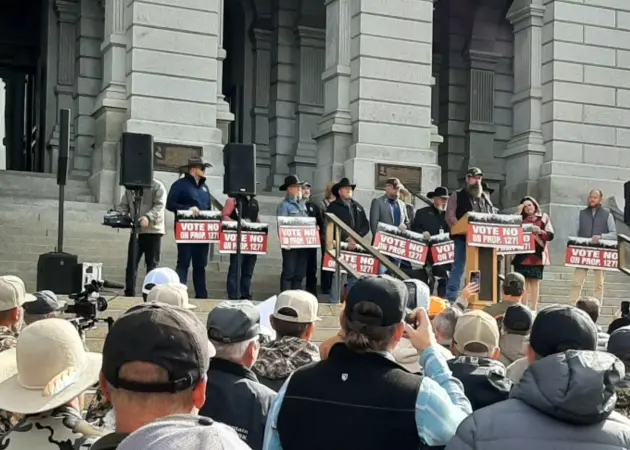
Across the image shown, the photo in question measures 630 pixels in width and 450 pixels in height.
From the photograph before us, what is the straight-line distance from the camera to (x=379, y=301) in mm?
4082

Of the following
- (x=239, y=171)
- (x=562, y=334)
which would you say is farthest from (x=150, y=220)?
(x=562, y=334)

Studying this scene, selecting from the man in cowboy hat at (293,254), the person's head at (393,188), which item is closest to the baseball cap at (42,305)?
the man in cowboy hat at (293,254)

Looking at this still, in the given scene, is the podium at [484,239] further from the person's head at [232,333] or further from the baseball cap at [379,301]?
the baseball cap at [379,301]

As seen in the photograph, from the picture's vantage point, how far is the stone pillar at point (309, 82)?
2609 cm

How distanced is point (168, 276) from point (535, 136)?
49.9 ft

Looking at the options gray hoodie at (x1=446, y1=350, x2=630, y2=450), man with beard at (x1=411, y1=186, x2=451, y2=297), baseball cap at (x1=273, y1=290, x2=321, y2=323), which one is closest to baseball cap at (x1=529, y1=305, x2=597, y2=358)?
gray hoodie at (x1=446, y1=350, x2=630, y2=450)

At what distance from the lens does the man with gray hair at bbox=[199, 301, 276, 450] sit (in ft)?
15.0

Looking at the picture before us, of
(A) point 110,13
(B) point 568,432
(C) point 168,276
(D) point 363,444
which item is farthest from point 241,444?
(A) point 110,13

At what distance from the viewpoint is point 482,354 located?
5.34 metres

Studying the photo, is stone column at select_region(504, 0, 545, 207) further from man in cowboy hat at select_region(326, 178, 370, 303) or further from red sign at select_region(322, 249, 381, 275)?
red sign at select_region(322, 249, 381, 275)

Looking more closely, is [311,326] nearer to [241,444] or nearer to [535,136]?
[241,444]

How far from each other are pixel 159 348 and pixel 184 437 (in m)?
0.48

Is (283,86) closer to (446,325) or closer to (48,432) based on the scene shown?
(446,325)

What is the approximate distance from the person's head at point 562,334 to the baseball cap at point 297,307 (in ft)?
4.89
